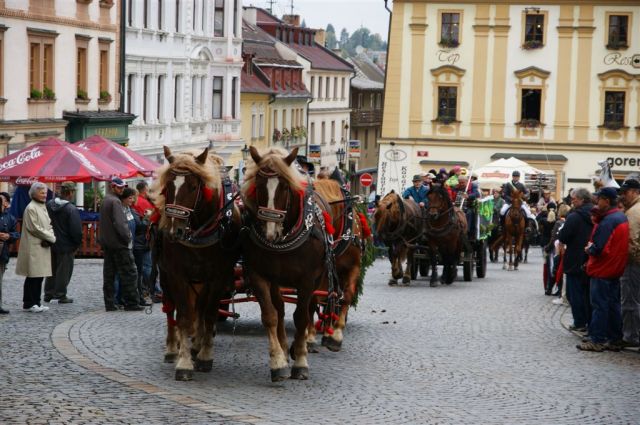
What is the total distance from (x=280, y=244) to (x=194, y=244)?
75cm

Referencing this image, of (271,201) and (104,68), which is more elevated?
(104,68)

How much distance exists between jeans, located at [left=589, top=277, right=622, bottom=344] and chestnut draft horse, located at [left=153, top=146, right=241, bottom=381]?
4.42m

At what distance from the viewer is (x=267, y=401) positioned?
415 inches

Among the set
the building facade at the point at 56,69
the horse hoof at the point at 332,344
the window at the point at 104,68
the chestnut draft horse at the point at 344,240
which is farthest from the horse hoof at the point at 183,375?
the window at the point at 104,68

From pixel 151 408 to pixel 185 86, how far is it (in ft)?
146

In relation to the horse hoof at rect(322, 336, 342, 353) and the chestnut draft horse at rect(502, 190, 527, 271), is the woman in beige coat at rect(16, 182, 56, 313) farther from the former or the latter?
the chestnut draft horse at rect(502, 190, 527, 271)

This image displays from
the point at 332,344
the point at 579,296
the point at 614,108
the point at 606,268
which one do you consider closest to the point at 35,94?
the point at 579,296

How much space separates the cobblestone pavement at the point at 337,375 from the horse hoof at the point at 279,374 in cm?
8

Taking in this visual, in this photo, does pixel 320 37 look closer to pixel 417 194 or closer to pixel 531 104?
pixel 531 104

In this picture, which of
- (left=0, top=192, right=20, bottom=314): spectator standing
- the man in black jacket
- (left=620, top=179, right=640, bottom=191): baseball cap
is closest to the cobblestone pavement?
(left=0, top=192, right=20, bottom=314): spectator standing

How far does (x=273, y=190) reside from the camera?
1110 cm

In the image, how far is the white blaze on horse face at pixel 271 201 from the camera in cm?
1105

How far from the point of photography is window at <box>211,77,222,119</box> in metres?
58.3

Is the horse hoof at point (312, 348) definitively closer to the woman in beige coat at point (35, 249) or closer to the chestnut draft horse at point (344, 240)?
the chestnut draft horse at point (344, 240)
